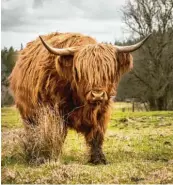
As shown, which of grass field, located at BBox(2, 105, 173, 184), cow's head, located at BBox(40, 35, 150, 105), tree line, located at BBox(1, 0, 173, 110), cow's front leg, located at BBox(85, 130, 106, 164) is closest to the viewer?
grass field, located at BBox(2, 105, 173, 184)

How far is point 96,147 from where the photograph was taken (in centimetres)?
855

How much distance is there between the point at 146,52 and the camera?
16328mm

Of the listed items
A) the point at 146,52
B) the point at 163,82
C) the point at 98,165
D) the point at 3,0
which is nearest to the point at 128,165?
the point at 98,165

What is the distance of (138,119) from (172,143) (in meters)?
6.20

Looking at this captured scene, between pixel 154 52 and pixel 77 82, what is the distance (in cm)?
905

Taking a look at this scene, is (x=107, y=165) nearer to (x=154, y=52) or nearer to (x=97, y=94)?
(x=97, y=94)

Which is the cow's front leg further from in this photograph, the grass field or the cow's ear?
the cow's ear

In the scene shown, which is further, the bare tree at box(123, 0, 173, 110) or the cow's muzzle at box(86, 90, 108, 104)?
the bare tree at box(123, 0, 173, 110)

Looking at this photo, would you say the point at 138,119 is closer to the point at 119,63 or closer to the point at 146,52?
the point at 146,52

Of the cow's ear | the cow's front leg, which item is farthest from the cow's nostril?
the cow's front leg

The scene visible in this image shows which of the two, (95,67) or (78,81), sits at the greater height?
(95,67)

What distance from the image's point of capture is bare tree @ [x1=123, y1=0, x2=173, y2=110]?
12320 millimetres

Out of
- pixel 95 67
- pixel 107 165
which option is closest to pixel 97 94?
pixel 95 67

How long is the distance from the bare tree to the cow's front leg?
11.8 ft
